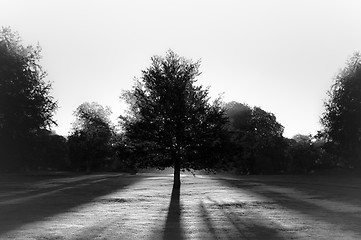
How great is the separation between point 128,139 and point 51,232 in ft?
60.8

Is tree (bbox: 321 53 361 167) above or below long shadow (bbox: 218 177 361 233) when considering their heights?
above

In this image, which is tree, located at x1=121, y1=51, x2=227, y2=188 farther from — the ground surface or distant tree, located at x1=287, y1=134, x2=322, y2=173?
distant tree, located at x1=287, y1=134, x2=322, y2=173

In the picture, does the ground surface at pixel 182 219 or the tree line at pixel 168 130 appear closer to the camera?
the ground surface at pixel 182 219

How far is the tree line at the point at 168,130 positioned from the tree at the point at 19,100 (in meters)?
0.11

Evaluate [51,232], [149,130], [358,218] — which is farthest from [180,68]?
[51,232]

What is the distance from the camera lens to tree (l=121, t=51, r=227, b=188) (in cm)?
3067

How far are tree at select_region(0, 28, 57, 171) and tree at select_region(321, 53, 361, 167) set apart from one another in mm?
35747

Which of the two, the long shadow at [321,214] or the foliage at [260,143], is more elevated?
the foliage at [260,143]

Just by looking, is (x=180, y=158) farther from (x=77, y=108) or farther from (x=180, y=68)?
(x=77, y=108)

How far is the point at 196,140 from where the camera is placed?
30797 mm

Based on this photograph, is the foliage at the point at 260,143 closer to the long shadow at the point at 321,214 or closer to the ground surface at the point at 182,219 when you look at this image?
the long shadow at the point at 321,214

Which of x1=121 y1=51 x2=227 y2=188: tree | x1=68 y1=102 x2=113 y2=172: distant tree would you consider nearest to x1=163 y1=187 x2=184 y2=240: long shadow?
x1=121 y1=51 x2=227 y2=188: tree

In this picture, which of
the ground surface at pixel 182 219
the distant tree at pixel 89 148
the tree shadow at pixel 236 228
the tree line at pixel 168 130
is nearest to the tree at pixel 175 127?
the tree line at pixel 168 130

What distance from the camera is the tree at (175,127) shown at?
3067 centimetres
